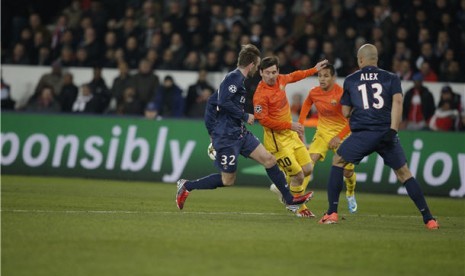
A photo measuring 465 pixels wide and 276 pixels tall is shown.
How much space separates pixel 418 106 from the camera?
877 inches

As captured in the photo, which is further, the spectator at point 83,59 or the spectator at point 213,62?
the spectator at point 83,59

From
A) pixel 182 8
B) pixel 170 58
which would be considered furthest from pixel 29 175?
pixel 182 8

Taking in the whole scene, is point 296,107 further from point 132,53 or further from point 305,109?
point 305,109

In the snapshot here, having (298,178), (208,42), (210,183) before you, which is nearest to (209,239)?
(210,183)

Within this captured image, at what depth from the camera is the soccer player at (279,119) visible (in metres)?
14.8

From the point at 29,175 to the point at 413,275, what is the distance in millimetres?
14847

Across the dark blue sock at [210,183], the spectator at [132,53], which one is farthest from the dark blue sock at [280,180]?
the spectator at [132,53]

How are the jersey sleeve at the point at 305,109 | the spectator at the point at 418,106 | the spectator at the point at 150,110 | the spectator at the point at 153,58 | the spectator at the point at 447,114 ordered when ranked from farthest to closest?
the spectator at the point at 153,58, the spectator at the point at 150,110, the spectator at the point at 418,106, the spectator at the point at 447,114, the jersey sleeve at the point at 305,109

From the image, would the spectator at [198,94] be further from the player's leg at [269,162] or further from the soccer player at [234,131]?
the player's leg at [269,162]

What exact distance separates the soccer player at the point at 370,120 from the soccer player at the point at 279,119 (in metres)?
1.71

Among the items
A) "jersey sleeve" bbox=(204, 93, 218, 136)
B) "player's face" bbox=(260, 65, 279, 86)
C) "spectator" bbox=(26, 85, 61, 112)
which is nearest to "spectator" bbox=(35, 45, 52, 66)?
"spectator" bbox=(26, 85, 61, 112)

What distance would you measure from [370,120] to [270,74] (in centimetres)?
224

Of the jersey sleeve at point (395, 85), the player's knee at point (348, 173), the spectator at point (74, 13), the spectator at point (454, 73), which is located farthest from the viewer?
the spectator at point (74, 13)

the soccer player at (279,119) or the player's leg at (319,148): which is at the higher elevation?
the soccer player at (279,119)
